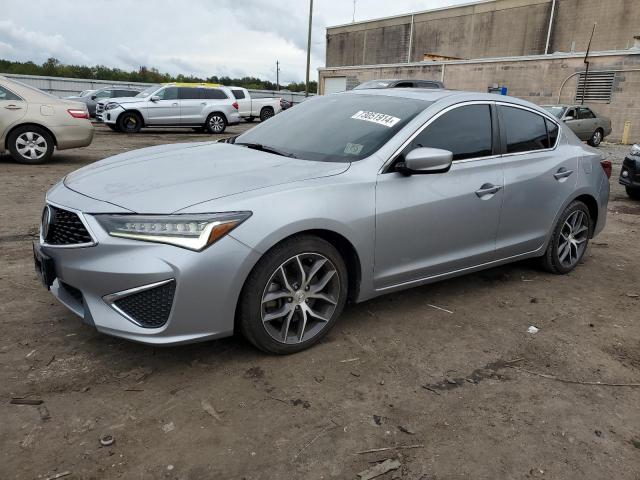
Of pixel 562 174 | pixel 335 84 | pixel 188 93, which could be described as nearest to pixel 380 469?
pixel 562 174

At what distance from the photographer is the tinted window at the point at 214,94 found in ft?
62.2

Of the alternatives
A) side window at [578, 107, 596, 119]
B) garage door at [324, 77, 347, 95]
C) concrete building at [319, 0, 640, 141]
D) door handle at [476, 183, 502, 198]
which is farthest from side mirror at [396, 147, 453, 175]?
garage door at [324, 77, 347, 95]

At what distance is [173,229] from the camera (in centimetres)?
262

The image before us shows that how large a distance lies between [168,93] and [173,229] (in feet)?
55.5

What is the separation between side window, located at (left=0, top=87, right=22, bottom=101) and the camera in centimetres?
870

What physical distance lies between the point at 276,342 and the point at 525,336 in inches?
66.4

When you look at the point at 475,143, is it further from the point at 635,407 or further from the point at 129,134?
the point at 129,134

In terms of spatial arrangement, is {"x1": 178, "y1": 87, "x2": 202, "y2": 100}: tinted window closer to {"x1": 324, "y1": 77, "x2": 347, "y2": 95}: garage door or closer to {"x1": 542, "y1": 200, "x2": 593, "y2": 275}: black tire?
{"x1": 542, "y1": 200, "x2": 593, "y2": 275}: black tire

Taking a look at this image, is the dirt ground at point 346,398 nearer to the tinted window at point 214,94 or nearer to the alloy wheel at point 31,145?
the alloy wheel at point 31,145

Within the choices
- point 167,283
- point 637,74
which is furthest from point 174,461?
point 637,74

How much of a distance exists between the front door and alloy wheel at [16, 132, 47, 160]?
8.04m

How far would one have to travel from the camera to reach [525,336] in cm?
353

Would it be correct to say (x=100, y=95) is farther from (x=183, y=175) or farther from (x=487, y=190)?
(x=487, y=190)

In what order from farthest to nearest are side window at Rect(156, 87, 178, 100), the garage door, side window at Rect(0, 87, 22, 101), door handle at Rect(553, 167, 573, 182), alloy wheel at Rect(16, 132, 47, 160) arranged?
the garage door, side window at Rect(156, 87, 178, 100), alloy wheel at Rect(16, 132, 47, 160), side window at Rect(0, 87, 22, 101), door handle at Rect(553, 167, 573, 182)
